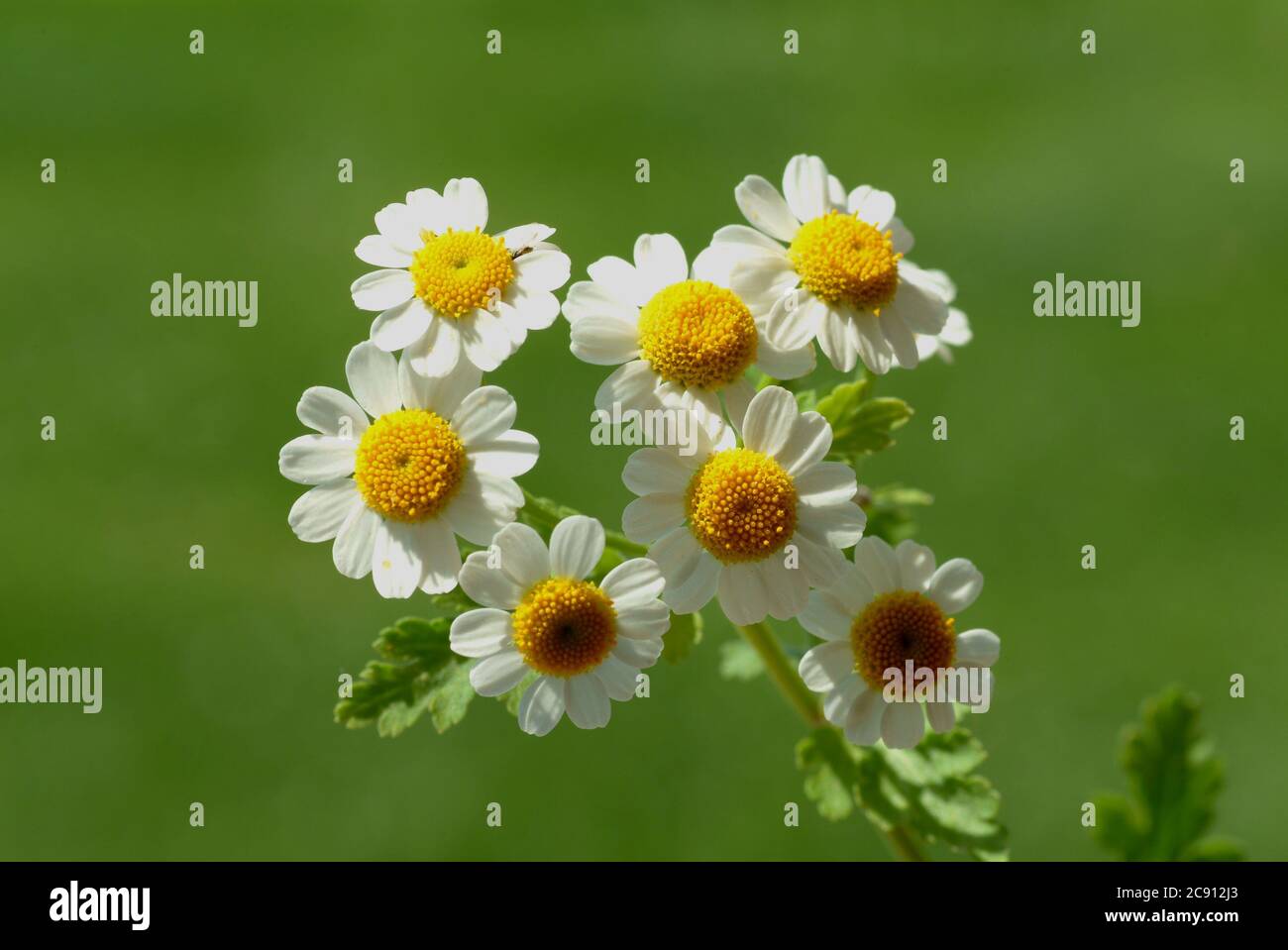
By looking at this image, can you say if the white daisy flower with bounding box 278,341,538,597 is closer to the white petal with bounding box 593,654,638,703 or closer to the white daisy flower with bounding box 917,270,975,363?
the white petal with bounding box 593,654,638,703

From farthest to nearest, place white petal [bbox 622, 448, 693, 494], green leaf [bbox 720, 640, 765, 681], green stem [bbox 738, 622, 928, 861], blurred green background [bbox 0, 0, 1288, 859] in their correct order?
blurred green background [bbox 0, 0, 1288, 859]
green leaf [bbox 720, 640, 765, 681]
green stem [bbox 738, 622, 928, 861]
white petal [bbox 622, 448, 693, 494]

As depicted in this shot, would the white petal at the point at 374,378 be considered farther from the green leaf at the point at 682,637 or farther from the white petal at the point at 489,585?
the green leaf at the point at 682,637

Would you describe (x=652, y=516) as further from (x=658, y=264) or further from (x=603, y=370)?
(x=603, y=370)

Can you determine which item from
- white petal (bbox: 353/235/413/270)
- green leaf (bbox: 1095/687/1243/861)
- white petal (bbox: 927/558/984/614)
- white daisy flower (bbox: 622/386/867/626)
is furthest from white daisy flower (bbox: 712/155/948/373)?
green leaf (bbox: 1095/687/1243/861)

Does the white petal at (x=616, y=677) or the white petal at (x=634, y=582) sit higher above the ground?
the white petal at (x=634, y=582)

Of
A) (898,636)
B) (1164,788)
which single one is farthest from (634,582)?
(1164,788)

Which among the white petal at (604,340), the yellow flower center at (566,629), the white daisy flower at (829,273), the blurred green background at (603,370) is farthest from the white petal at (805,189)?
the blurred green background at (603,370)
